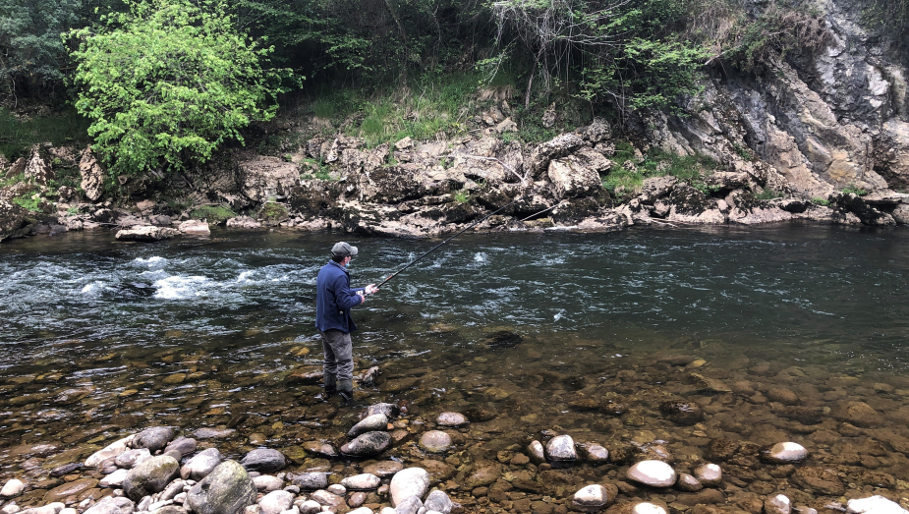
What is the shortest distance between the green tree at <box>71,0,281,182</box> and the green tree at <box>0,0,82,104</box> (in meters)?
1.99

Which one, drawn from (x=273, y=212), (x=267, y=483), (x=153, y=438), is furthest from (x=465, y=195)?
(x=267, y=483)

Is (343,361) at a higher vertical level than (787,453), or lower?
higher

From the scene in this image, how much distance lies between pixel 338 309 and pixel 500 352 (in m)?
2.65

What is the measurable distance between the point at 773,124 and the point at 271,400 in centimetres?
2341

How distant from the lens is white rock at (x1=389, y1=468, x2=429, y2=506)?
13.3 feet

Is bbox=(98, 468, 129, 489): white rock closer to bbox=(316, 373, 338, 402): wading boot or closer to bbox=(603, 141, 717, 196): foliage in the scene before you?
bbox=(316, 373, 338, 402): wading boot

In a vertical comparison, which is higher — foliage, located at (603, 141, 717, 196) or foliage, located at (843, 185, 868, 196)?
foliage, located at (603, 141, 717, 196)

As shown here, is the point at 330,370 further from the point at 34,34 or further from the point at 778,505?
the point at 34,34

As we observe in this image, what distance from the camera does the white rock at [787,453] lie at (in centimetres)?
465

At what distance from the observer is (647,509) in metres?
3.92

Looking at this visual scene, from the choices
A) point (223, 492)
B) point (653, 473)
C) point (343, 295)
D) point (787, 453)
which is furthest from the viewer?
point (343, 295)

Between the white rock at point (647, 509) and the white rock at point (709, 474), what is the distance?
67 centimetres

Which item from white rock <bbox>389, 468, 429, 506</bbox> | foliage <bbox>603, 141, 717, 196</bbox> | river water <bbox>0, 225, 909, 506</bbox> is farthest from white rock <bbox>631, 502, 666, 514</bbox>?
foliage <bbox>603, 141, 717, 196</bbox>

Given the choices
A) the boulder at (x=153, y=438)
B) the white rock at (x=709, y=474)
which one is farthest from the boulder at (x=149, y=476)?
the white rock at (x=709, y=474)
